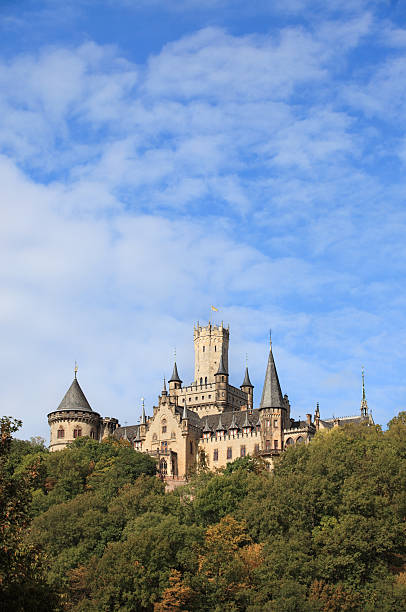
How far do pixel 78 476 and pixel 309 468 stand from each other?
30.4 meters

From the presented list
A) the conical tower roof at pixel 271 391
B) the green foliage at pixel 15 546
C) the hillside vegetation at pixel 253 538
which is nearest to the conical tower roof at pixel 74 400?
the conical tower roof at pixel 271 391

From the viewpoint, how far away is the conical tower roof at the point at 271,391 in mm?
114125

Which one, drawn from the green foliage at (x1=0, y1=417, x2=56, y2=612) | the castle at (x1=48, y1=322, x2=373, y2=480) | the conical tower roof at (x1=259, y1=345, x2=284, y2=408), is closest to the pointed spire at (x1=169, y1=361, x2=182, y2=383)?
the castle at (x1=48, y1=322, x2=373, y2=480)

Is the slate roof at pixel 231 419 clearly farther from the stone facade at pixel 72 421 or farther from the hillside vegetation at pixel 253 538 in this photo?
the hillside vegetation at pixel 253 538

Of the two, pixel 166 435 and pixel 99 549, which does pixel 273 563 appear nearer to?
pixel 99 549

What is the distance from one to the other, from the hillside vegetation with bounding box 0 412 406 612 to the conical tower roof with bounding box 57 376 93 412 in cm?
3249

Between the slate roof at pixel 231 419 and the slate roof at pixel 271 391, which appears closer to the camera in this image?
the slate roof at pixel 271 391

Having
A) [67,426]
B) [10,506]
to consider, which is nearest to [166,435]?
[67,426]

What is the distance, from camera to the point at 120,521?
280 ft

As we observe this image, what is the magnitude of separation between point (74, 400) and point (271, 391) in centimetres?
2876

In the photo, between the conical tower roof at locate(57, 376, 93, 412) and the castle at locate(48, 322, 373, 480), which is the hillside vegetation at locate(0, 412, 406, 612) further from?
the conical tower roof at locate(57, 376, 93, 412)

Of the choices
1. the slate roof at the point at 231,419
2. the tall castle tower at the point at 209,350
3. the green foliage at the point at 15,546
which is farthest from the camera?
the tall castle tower at the point at 209,350

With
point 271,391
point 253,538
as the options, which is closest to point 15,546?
point 253,538

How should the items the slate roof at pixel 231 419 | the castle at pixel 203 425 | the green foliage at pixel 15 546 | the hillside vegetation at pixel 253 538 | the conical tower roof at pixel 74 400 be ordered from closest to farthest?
1. the green foliage at pixel 15 546
2. the hillside vegetation at pixel 253 538
3. the castle at pixel 203 425
4. the slate roof at pixel 231 419
5. the conical tower roof at pixel 74 400
